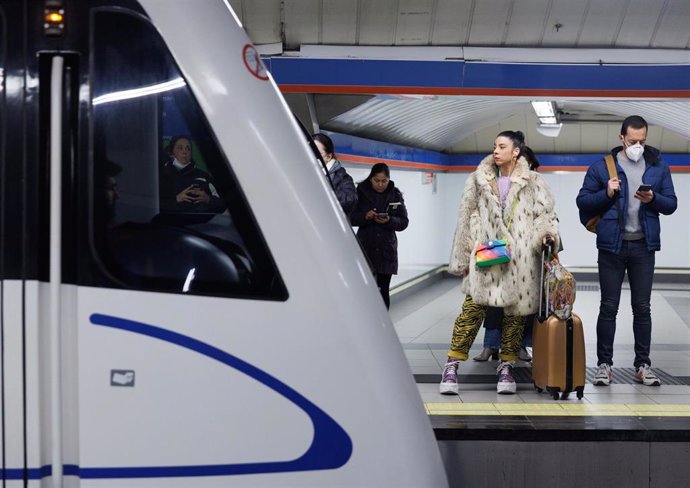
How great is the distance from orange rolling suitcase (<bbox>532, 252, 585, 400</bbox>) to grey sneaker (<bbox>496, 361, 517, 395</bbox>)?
224mm

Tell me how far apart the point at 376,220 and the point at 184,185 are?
18.1 ft

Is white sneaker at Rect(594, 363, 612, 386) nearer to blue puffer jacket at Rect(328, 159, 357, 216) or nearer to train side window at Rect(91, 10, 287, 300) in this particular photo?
blue puffer jacket at Rect(328, 159, 357, 216)

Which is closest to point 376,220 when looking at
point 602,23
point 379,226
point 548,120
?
point 379,226

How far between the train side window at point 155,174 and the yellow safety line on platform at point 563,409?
10.3 ft

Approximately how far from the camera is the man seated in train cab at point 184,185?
2625 millimetres

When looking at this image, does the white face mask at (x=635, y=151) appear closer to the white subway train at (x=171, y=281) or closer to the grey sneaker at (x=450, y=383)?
the grey sneaker at (x=450, y=383)

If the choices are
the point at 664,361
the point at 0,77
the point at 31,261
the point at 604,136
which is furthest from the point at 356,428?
the point at 604,136

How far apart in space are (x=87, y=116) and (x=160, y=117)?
19 centimetres

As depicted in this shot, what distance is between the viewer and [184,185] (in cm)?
264

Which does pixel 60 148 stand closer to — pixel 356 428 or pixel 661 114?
pixel 356 428

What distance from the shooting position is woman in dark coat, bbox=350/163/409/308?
8180mm

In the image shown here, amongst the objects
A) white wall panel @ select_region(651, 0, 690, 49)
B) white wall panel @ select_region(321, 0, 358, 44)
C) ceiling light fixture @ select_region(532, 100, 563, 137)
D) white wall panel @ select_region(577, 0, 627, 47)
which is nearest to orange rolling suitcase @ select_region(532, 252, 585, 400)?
white wall panel @ select_region(321, 0, 358, 44)

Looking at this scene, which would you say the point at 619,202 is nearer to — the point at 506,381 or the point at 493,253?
the point at 493,253

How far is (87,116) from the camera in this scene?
2.57 meters
